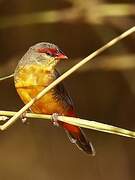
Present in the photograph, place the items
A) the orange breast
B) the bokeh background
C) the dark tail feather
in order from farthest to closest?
the bokeh background < the dark tail feather < the orange breast

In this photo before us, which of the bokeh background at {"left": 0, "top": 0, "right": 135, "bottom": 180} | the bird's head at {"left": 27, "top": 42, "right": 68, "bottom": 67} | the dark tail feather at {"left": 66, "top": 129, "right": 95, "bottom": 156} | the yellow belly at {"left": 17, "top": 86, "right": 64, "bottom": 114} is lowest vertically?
the dark tail feather at {"left": 66, "top": 129, "right": 95, "bottom": 156}

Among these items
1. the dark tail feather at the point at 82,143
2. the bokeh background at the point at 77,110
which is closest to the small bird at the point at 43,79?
the dark tail feather at the point at 82,143

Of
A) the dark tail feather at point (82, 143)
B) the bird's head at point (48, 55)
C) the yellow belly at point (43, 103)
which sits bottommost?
the dark tail feather at point (82, 143)

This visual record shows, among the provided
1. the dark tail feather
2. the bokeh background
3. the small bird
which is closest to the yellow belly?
the small bird

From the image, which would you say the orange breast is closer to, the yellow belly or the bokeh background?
the yellow belly

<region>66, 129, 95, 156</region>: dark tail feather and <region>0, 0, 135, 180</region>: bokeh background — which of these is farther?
<region>0, 0, 135, 180</region>: bokeh background

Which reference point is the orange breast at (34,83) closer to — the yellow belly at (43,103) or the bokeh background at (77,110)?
the yellow belly at (43,103)

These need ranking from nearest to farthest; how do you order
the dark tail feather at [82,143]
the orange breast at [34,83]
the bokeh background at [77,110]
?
1. the orange breast at [34,83]
2. the dark tail feather at [82,143]
3. the bokeh background at [77,110]

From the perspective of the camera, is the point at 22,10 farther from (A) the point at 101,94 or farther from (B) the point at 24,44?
(A) the point at 101,94

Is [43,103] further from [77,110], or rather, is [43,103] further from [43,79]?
[77,110]
